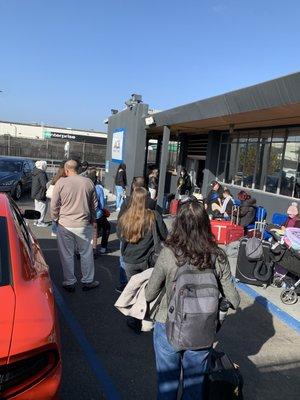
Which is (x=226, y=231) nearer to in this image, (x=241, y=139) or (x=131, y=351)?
(x=241, y=139)

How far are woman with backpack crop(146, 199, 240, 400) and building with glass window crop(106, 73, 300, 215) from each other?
4.95 metres

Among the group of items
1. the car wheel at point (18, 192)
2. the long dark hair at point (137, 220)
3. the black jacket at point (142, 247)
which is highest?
the long dark hair at point (137, 220)

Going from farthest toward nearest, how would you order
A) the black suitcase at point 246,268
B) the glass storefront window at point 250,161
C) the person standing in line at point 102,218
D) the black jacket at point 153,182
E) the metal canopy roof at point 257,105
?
1. the black jacket at point 153,182
2. the glass storefront window at point 250,161
3. the person standing in line at point 102,218
4. the metal canopy roof at point 257,105
5. the black suitcase at point 246,268

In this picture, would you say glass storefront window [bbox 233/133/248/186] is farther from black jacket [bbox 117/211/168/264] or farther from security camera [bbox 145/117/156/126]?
black jacket [bbox 117/211/168/264]

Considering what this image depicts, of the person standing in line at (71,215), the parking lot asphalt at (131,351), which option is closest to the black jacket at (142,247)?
the parking lot asphalt at (131,351)

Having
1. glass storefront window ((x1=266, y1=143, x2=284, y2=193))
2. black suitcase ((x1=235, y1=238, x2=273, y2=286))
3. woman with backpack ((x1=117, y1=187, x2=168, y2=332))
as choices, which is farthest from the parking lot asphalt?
glass storefront window ((x1=266, y1=143, x2=284, y2=193))

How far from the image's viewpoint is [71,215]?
5.95 metres

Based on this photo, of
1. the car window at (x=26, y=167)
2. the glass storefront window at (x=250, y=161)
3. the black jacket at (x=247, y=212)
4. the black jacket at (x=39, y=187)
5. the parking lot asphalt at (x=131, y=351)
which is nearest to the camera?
the parking lot asphalt at (x=131, y=351)

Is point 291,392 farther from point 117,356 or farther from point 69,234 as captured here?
point 69,234

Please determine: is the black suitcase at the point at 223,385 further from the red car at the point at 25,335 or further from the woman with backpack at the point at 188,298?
the red car at the point at 25,335

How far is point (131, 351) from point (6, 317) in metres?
2.28

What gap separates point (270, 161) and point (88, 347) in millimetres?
9533

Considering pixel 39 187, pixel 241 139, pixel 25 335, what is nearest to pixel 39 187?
pixel 39 187

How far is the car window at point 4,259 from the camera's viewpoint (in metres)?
2.87
